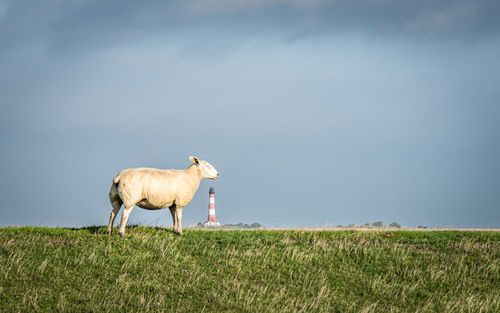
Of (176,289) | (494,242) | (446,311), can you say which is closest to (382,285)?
(446,311)

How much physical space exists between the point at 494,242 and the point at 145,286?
1594 cm

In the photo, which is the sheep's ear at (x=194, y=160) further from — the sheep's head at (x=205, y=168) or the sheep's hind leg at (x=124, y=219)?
the sheep's hind leg at (x=124, y=219)

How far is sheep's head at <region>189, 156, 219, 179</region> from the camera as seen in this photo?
23797 mm

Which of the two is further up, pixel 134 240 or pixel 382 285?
pixel 134 240

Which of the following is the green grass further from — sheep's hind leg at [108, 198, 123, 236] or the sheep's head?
the sheep's head

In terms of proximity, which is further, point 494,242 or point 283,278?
point 494,242

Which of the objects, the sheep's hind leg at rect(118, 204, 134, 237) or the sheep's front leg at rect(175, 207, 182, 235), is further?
the sheep's front leg at rect(175, 207, 182, 235)

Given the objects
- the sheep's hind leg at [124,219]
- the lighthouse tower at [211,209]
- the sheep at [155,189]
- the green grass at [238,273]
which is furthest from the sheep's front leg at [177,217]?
the lighthouse tower at [211,209]

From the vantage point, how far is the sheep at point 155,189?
70.3 feet

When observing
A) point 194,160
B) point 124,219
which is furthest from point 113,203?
point 194,160

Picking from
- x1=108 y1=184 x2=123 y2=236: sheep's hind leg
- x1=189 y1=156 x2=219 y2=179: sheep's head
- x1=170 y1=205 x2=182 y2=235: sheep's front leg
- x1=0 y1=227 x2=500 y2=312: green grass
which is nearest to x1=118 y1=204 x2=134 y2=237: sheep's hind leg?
x1=0 y1=227 x2=500 y2=312: green grass

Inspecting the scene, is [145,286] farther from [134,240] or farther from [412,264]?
[412,264]

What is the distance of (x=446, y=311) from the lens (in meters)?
15.7

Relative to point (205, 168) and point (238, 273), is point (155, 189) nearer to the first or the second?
point (205, 168)
